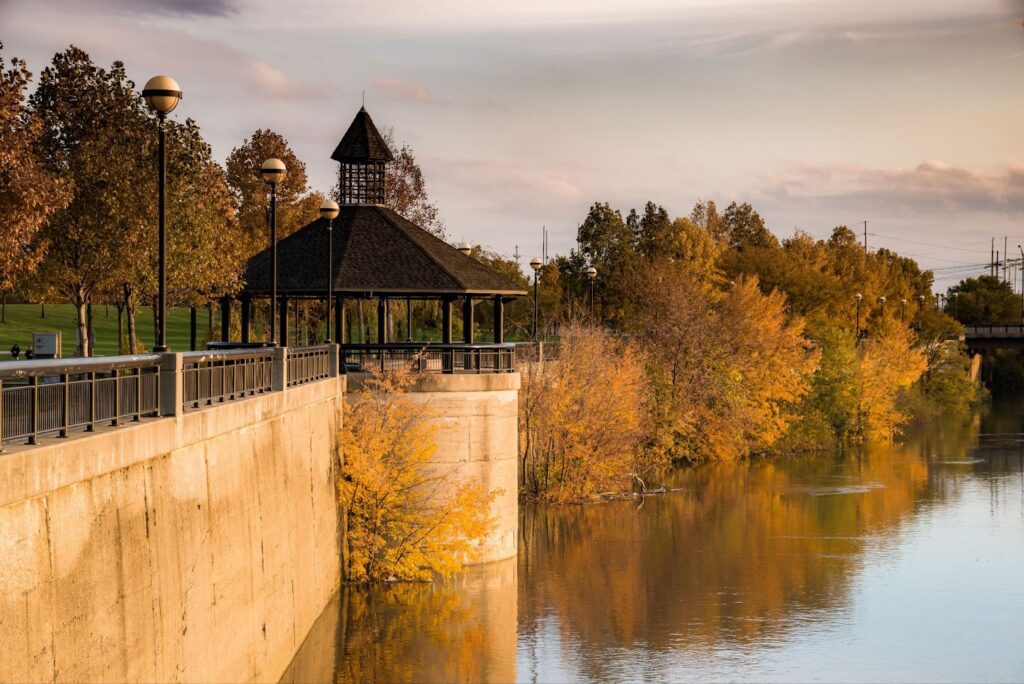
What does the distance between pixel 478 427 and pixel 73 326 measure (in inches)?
2805

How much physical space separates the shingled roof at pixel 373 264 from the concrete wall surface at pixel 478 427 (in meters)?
3.98

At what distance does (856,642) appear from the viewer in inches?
1266

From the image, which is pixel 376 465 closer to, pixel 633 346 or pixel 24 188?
pixel 24 188

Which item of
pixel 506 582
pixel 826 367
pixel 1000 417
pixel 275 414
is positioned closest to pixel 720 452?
pixel 826 367

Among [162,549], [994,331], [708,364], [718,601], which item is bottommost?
[718,601]

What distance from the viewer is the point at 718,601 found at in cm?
3594

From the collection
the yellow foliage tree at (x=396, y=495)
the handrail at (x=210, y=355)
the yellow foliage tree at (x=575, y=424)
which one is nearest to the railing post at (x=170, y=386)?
the handrail at (x=210, y=355)

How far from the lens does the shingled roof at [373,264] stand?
129ft

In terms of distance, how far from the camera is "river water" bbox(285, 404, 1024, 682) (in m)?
29.8

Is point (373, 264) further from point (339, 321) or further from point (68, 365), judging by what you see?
point (68, 365)

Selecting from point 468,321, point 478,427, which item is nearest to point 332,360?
point 478,427

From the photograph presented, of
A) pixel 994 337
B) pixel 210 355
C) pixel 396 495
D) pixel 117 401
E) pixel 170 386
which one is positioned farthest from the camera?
pixel 994 337

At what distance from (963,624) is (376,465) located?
636 inches

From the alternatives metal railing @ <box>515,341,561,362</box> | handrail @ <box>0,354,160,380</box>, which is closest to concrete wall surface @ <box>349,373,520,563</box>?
metal railing @ <box>515,341,561,362</box>
